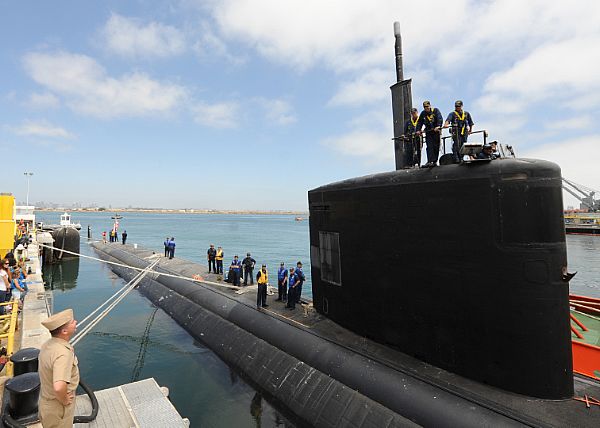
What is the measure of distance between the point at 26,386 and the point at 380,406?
4.63 meters

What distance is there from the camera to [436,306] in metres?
5.47

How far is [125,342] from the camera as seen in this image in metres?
11.8

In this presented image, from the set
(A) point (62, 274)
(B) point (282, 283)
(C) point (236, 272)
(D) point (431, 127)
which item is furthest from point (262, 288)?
(A) point (62, 274)

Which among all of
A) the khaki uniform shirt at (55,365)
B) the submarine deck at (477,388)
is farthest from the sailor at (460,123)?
the khaki uniform shirt at (55,365)

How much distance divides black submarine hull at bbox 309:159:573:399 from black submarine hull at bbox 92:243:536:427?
1.73 feet

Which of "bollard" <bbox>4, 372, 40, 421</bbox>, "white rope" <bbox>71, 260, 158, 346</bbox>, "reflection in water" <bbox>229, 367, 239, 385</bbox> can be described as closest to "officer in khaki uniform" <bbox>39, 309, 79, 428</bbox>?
"bollard" <bbox>4, 372, 40, 421</bbox>

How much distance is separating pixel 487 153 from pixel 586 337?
531 centimetres

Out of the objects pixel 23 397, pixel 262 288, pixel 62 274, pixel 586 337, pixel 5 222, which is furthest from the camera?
pixel 62 274

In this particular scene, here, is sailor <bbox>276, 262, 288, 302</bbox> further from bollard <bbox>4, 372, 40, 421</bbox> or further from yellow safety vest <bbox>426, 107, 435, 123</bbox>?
bollard <bbox>4, 372, 40, 421</bbox>

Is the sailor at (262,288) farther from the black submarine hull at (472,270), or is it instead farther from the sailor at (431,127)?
the sailor at (431,127)

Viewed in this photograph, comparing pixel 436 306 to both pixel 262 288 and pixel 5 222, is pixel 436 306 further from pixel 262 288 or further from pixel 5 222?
pixel 5 222

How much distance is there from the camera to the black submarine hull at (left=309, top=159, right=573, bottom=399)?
4.64 meters

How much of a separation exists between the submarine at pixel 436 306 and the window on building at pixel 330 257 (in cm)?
3

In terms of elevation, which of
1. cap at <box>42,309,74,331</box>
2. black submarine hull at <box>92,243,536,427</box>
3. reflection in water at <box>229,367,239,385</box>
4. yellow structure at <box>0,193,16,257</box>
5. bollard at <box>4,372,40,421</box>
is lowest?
reflection in water at <box>229,367,239,385</box>
